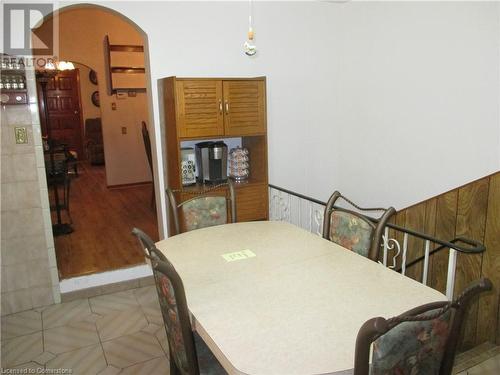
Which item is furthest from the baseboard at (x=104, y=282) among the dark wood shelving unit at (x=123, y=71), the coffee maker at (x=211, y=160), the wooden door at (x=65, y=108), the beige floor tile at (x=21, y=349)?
the wooden door at (x=65, y=108)

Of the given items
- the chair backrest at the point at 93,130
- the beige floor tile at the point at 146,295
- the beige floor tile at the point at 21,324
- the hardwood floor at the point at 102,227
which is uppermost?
the chair backrest at the point at 93,130

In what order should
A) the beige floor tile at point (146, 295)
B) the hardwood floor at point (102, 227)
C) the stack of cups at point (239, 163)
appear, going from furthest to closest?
the hardwood floor at point (102, 227), the stack of cups at point (239, 163), the beige floor tile at point (146, 295)

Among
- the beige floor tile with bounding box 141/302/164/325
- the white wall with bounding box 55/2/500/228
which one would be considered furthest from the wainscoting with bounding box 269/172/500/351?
the beige floor tile with bounding box 141/302/164/325

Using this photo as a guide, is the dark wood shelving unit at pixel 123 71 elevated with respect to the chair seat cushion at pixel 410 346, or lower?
elevated

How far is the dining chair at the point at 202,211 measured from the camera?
2.77 meters

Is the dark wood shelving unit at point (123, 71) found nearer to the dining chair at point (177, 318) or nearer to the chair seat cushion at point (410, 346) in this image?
the dining chair at point (177, 318)

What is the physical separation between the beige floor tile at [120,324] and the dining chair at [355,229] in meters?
1.55

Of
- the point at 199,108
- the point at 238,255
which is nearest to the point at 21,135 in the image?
the point at 199,108

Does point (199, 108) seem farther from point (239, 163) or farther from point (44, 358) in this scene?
point (44, 358)

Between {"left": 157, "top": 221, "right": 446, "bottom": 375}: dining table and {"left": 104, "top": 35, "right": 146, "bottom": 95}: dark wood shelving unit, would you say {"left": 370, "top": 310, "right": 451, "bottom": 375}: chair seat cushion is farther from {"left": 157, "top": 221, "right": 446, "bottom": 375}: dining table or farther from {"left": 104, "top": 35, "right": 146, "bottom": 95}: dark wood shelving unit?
{"left": 104, "top": 35, "right": 146, "bottom": 95}: dark wood shelving unit

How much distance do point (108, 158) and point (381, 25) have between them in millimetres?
4948

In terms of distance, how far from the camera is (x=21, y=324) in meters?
3.03

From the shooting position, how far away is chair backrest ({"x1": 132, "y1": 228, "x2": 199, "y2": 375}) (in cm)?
151

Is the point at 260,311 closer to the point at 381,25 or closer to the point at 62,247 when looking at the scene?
the point at 381,25
